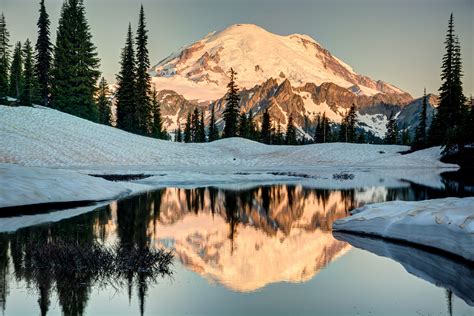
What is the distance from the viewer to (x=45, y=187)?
690 inches

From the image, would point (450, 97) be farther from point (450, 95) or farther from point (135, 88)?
point (135, 88)

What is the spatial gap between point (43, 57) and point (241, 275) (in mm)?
70178

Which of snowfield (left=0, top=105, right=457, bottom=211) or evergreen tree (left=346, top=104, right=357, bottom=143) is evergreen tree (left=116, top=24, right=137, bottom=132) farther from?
evergreen tree (left=346, top=104, right=357, bottom=143)

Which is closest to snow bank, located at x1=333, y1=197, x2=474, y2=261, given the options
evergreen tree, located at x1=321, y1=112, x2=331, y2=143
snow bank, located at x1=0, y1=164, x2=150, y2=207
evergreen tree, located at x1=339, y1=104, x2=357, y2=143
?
snow bank, located at x1=0, y1=164, x2=150, y2=207

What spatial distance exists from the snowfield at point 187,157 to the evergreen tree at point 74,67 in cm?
1768

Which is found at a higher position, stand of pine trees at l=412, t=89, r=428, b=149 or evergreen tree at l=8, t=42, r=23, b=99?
evergreen tree at l=8, t=42, r=23, b=99

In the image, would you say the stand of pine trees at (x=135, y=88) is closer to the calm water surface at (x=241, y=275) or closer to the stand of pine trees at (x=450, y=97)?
the stand of pine trees at (x=450, y=97)

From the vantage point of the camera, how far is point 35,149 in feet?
143

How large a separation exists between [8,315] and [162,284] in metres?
2.42

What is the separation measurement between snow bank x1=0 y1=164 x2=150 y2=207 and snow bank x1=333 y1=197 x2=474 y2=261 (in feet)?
31.3

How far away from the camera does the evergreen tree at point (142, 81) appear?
75625 millimetres

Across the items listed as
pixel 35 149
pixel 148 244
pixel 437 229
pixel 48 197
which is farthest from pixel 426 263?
pixel 35 149

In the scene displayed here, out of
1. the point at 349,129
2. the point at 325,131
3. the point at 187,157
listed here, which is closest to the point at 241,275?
the point at 187,157

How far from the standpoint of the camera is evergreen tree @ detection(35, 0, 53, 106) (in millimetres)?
70731
